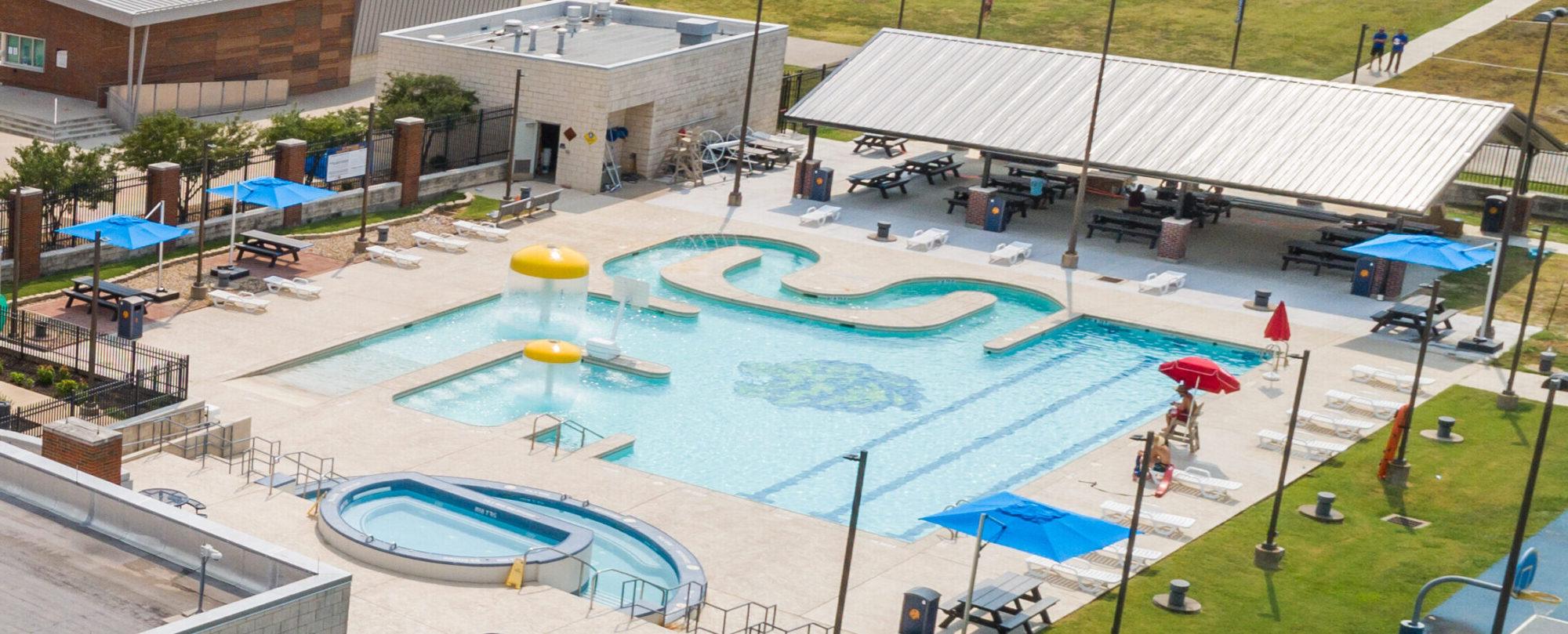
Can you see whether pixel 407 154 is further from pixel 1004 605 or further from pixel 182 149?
pixel 1004 605

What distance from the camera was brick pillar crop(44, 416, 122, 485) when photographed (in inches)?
898

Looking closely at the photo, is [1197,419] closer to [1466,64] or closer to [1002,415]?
[1002,415]

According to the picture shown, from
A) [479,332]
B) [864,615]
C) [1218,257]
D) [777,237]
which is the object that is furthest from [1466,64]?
[864,615]

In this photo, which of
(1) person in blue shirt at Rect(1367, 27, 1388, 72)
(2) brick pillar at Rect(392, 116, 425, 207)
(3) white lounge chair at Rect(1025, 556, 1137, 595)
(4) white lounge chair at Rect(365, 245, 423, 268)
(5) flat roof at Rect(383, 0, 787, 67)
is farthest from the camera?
(1) person in blue shirt at Rect(1367, 27, 1388, 72)

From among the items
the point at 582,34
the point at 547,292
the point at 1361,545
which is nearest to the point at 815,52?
the point at 582,34

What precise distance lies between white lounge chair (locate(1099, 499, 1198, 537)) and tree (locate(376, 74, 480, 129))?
23548 mm

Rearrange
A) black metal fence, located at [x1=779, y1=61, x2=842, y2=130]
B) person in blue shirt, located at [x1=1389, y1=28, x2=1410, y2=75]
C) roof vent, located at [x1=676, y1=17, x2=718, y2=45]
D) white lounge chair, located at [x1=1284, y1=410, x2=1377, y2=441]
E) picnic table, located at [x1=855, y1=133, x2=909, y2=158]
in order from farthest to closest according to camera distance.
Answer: person in blue shirt, located at [x1=1389, y1=28, x2=1410, y2=75] < black metal fence, located at [x1=779, y1=61, x2=842, y2=130] < picnic table, located at [x1=855, y1=133, x2=909, y2=158] < roof vent, located at [x1=676, y1=17, x2=718, y2=45] < white lounge chair, located at [x1=1284, y1=410, x2=1377, y2=441]

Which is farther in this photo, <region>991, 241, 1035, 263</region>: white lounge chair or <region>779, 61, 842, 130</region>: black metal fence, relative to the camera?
<region>779, 61, 842, 130</region>: black metal fence

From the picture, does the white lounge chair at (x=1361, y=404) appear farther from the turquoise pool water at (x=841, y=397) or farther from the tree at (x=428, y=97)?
the tree at (x=428, y=97)

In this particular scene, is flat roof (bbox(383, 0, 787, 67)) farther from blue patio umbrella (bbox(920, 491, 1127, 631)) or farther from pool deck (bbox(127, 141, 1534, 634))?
blue patio umbrella (bbox(920, 491, 1127, 631))

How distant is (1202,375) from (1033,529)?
8.90m

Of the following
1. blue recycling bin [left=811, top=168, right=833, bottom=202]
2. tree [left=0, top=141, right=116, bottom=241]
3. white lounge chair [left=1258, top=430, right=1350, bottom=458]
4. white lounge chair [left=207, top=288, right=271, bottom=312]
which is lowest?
white lounge chair [left=207, top=288, right=271, bottom=312]

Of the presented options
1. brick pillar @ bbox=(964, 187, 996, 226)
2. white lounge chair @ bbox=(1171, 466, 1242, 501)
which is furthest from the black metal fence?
white lounge chair @ bbox=(1171, 466, 1242, 501)

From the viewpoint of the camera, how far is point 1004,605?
2375 cm
